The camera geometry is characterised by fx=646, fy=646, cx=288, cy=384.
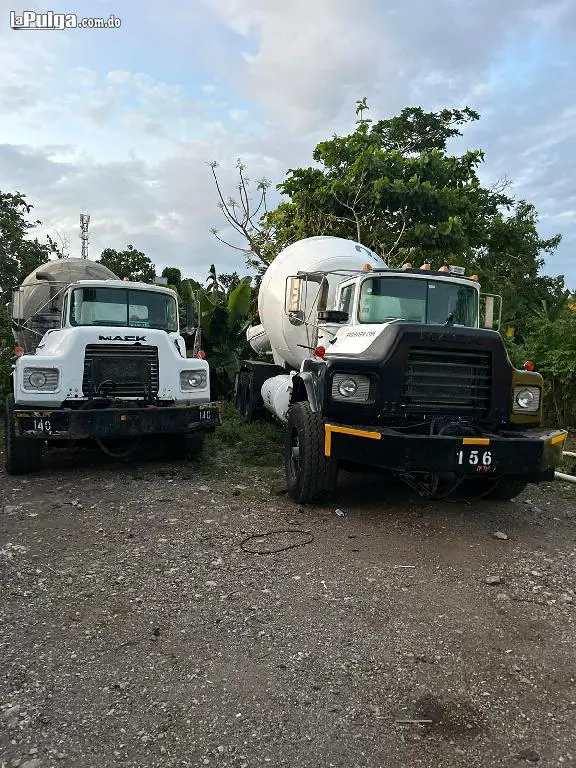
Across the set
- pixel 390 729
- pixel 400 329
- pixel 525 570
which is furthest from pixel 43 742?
pixel 400 329

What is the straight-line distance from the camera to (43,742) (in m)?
2.78

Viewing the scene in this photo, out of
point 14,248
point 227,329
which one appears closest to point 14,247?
point 14,248

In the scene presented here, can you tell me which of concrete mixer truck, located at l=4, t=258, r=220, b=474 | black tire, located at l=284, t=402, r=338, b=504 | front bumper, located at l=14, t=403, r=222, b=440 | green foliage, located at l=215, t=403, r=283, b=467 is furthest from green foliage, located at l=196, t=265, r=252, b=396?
black tire, located at l=284, t=402, r=338, b=504

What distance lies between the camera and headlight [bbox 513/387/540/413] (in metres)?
6.20

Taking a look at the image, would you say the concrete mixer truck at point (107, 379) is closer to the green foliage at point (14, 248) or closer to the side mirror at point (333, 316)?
the side mirror at point (333, 316)

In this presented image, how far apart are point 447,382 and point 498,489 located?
161 centimetres

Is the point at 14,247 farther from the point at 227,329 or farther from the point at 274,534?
the point at 274,534

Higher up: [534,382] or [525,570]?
[534,382]

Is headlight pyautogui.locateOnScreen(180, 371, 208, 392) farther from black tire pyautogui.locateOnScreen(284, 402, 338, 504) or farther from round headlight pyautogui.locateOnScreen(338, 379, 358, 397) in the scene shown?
round headlight pyautogui.locateOnScreen(338, 379, 358, 397)

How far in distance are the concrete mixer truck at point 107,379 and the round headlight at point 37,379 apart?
11mm

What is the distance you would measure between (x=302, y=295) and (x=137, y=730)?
5904 millimetres

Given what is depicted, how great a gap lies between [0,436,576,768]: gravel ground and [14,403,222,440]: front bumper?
37.9 inches

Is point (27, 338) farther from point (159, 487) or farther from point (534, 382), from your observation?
point (534, 382)

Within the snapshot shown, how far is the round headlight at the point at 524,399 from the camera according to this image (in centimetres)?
620
